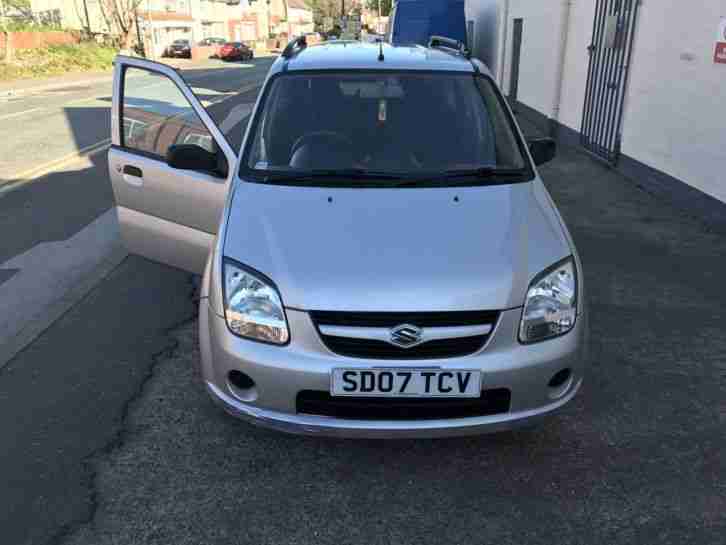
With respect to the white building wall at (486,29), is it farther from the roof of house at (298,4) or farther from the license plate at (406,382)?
the roof of house at (298,4)

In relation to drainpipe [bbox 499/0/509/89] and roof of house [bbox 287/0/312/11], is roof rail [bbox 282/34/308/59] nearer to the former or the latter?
drainpipe [bbox 499/0/509/89]

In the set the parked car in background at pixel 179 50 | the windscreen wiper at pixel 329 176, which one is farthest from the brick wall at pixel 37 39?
the windscreen wiper at pixel 329 176

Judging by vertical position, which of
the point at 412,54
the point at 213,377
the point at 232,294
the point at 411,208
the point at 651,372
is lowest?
the point at 651,372

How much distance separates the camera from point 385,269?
107 inches

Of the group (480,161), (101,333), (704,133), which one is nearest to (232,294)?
(480,161)

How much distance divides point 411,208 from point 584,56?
8.97m

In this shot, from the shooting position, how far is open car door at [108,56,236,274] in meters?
3.93

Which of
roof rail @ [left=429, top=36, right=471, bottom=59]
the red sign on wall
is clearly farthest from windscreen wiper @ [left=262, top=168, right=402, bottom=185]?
the red sign on wall

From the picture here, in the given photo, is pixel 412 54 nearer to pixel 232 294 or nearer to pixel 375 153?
pixel 375 153

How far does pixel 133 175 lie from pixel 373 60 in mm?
1733

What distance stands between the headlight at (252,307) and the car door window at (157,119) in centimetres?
162

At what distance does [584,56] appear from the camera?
35.3 ft

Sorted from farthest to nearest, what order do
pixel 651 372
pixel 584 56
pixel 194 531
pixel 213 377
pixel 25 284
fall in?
pixel 584 56 < pixel 25 284 < pixel 651 372 < pixel 213 377 < pixel 194 531

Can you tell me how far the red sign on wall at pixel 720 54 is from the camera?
21.5 feet
